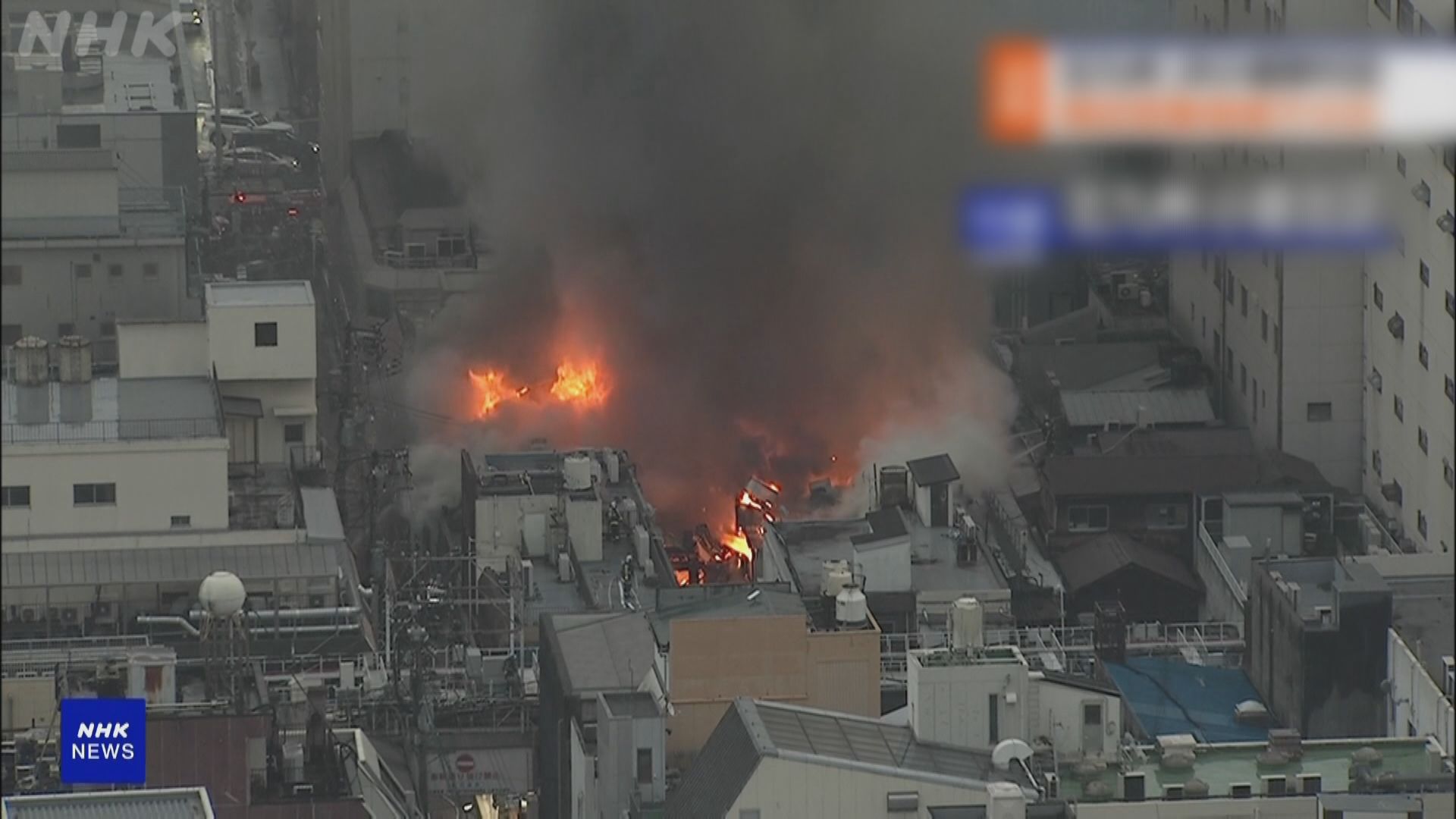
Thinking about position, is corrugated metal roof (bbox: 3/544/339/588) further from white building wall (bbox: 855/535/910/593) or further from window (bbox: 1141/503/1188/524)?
window (bbox: 1141/503/1188/524)

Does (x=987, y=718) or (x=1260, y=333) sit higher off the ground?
(x=1260, y=333)

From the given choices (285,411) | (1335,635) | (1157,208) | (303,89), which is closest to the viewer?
(1157,208)

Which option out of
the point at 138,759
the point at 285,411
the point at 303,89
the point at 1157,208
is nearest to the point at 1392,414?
the point at 285,411

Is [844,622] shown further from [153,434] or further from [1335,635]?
[153,434]

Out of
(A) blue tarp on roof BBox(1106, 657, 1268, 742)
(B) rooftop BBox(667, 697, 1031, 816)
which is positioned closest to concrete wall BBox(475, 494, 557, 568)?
(A) blue tarp on roof BBox(1106, 657, 1268, 742)

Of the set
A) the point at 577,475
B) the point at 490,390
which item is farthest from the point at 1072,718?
the point at 490,390

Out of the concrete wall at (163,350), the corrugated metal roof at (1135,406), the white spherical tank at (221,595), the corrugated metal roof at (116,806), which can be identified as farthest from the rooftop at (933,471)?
the corrugated metal roof at (116,806)
